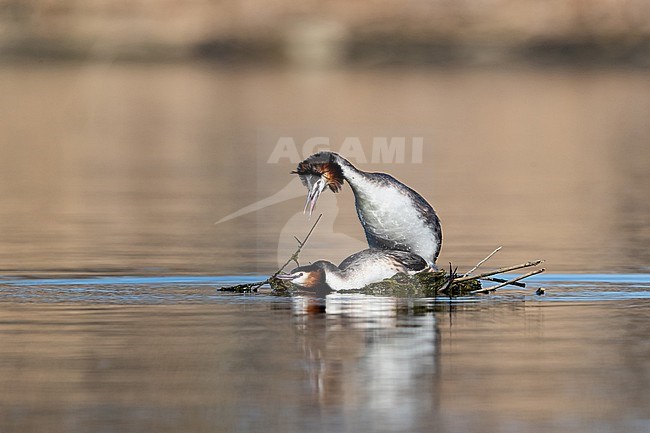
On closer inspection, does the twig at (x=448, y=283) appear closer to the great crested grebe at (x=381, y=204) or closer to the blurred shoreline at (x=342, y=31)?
the great crested grebe at (x=381, y=204)

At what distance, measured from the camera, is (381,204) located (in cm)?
1277

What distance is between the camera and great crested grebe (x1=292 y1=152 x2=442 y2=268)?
1271cm

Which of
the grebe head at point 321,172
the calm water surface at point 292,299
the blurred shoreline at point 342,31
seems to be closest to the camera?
the calm water surface at point 292,299

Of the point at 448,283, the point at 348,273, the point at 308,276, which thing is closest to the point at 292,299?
the point at 308,276

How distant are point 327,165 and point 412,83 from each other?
40.7 meters

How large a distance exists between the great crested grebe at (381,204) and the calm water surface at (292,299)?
2.19 feet

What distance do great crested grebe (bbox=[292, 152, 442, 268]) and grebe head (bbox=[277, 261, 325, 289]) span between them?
1.61ft

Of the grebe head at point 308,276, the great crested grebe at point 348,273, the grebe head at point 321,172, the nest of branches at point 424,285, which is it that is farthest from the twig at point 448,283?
the grebe head at point 321,172

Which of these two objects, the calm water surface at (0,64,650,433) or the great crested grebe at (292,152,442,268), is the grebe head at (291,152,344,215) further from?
the calm water surface at (0,64,650,433)

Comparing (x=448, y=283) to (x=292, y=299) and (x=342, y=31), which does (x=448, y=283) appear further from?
(x=342, y=31)

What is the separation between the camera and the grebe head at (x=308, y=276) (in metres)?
12.3

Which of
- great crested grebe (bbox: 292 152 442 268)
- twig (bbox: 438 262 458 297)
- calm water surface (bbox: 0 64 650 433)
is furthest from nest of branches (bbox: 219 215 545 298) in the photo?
great crested grebe (bbox: 292 152 442 268)

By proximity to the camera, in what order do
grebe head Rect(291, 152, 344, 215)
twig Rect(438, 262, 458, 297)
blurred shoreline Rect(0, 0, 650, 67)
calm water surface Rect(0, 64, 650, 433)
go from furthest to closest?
blurred shoreline Rect(0, 0, 650, 67)
grebe head Rect(291, 152, 344, 215)
twig Rect(438, 262, 458, 297)
calm water surface Rect(0, 64, 650, 433)

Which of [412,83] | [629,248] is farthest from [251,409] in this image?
[412,83]
